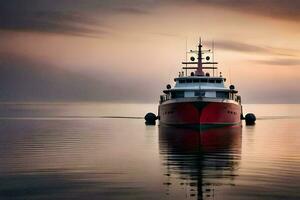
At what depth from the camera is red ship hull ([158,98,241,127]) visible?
199 feet

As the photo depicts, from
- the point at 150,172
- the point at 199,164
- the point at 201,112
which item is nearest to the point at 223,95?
the point at 201,112

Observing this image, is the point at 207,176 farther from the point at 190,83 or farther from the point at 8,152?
the point at 190,83

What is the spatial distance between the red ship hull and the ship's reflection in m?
7.67

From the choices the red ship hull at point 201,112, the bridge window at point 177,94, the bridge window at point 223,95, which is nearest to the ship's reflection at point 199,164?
the red ship hull at point 201,112

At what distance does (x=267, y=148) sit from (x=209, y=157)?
1038 centimetres

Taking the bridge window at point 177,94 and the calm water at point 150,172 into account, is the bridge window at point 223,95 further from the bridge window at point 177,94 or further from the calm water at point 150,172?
the calm water at point 150,172

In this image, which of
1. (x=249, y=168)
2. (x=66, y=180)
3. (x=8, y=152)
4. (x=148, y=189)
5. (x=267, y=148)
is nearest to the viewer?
(x=148, y=189)

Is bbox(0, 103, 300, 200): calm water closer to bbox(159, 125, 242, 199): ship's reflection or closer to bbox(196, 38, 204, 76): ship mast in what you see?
bbox(159, 125, 242, 199): ship's reflection

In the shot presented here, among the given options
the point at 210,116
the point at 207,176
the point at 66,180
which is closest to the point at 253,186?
the point at 207,176

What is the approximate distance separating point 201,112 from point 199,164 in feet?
101

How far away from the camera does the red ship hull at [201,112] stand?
60.7 m

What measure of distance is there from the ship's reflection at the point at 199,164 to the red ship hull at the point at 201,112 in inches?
302

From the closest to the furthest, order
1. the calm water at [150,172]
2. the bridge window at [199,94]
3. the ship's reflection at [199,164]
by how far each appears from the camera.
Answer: the calm water at [150,172]
the ship's reflection at [199,164]
the bridge window at [199,94]

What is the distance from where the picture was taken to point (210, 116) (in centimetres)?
6222
